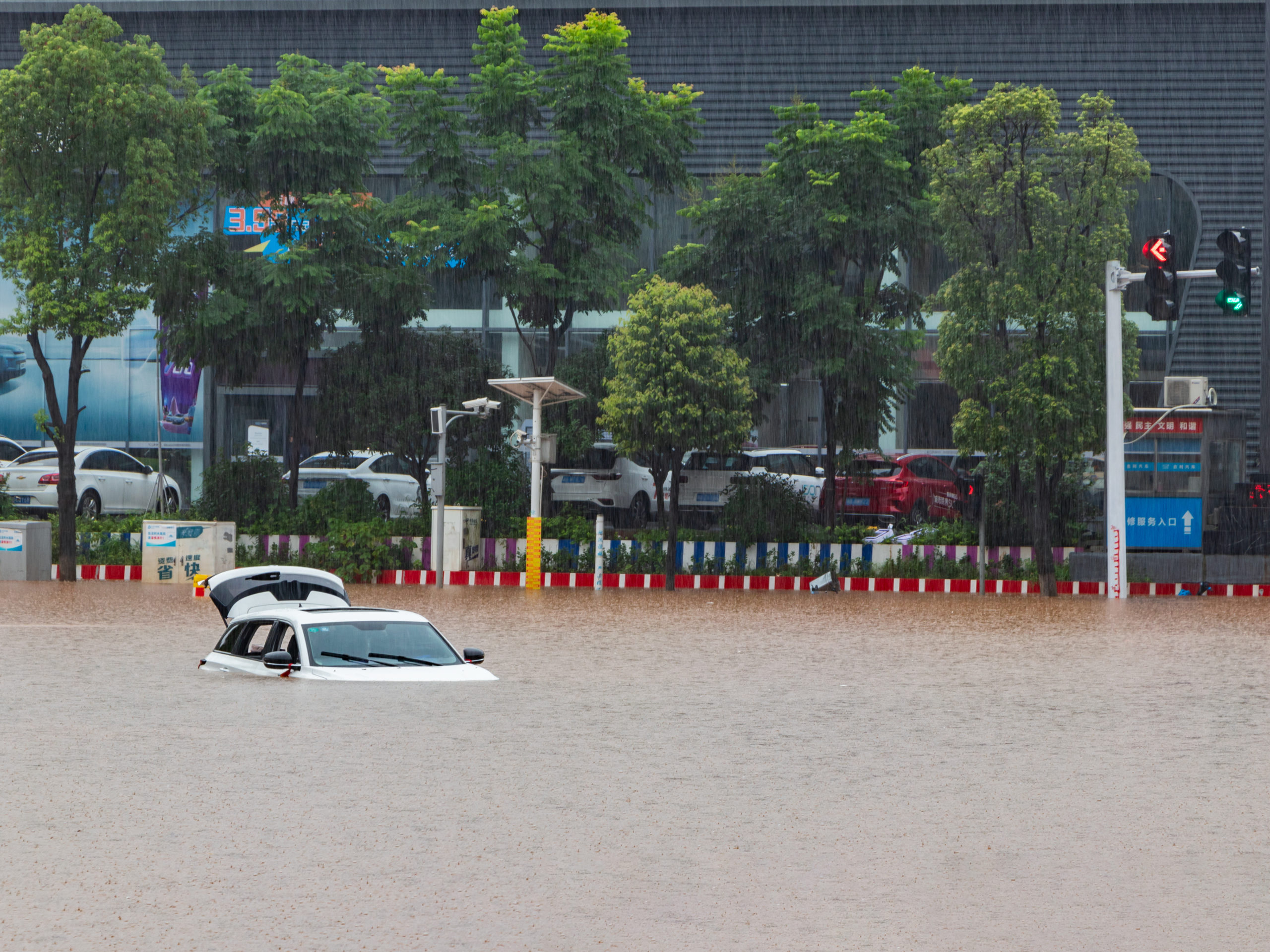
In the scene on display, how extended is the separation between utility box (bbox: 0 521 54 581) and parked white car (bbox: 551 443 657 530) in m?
10.4

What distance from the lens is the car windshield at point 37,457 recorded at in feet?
119

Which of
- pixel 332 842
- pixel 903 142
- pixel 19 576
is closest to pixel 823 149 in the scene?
pixel 903 142

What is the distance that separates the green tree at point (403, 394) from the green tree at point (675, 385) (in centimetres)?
424

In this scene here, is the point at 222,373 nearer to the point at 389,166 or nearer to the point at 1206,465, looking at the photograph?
the point at 389,166

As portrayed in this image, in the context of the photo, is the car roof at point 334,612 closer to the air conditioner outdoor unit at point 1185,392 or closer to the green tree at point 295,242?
the green tree at point 295,242

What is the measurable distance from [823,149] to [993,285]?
587 centimetres

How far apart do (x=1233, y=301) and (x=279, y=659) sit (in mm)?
13288

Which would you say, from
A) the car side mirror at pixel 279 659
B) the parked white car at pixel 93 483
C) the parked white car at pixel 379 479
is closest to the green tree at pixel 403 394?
the parked white car at pixel 379 479

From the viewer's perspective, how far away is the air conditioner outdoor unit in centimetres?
3012

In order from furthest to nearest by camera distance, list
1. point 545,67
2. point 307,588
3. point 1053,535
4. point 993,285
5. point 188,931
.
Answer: point 545,67 < point 1053,535 < point 993,285 < point 307,588 < point 188,931

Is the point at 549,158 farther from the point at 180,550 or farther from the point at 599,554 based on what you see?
the point at 180,550

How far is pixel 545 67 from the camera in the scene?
146 feet

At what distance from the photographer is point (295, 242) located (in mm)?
34719

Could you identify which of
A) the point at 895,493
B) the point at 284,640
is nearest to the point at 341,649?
the point at 284,640
